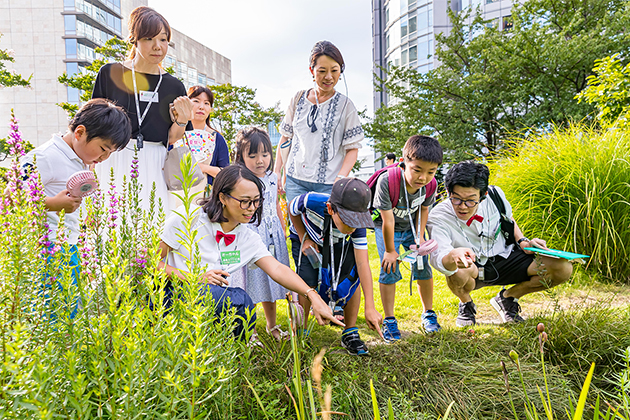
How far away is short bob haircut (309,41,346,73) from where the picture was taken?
3.08m

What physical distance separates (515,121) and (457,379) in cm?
1289

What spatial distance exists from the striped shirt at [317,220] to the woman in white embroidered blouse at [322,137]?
381 mm

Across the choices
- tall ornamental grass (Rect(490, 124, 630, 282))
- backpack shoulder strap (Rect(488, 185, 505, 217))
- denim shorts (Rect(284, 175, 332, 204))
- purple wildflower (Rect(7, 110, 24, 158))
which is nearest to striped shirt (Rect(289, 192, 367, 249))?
denim shorts (Rect(284, 175, 332, 204))

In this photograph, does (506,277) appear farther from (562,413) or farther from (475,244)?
(562,413)

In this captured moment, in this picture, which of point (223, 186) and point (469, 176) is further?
point (469, 176)

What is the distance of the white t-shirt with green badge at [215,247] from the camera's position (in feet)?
7.11

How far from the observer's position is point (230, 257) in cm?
215

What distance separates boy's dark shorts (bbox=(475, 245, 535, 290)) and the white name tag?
9.68 feet

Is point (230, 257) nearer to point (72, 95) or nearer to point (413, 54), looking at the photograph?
point (413, 54)

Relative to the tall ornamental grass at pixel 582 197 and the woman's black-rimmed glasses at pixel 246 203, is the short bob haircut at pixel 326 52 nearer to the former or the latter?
the woman's black-rimmed glasses at pixel 246 203

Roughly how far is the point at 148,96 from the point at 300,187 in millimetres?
1380

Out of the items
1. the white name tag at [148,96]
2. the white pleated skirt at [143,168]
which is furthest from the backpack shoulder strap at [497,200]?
the white name tag at [148,96]

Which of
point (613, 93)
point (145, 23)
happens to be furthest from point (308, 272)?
point (613, 93)

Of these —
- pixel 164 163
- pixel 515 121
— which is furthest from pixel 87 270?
pixel 515 121
